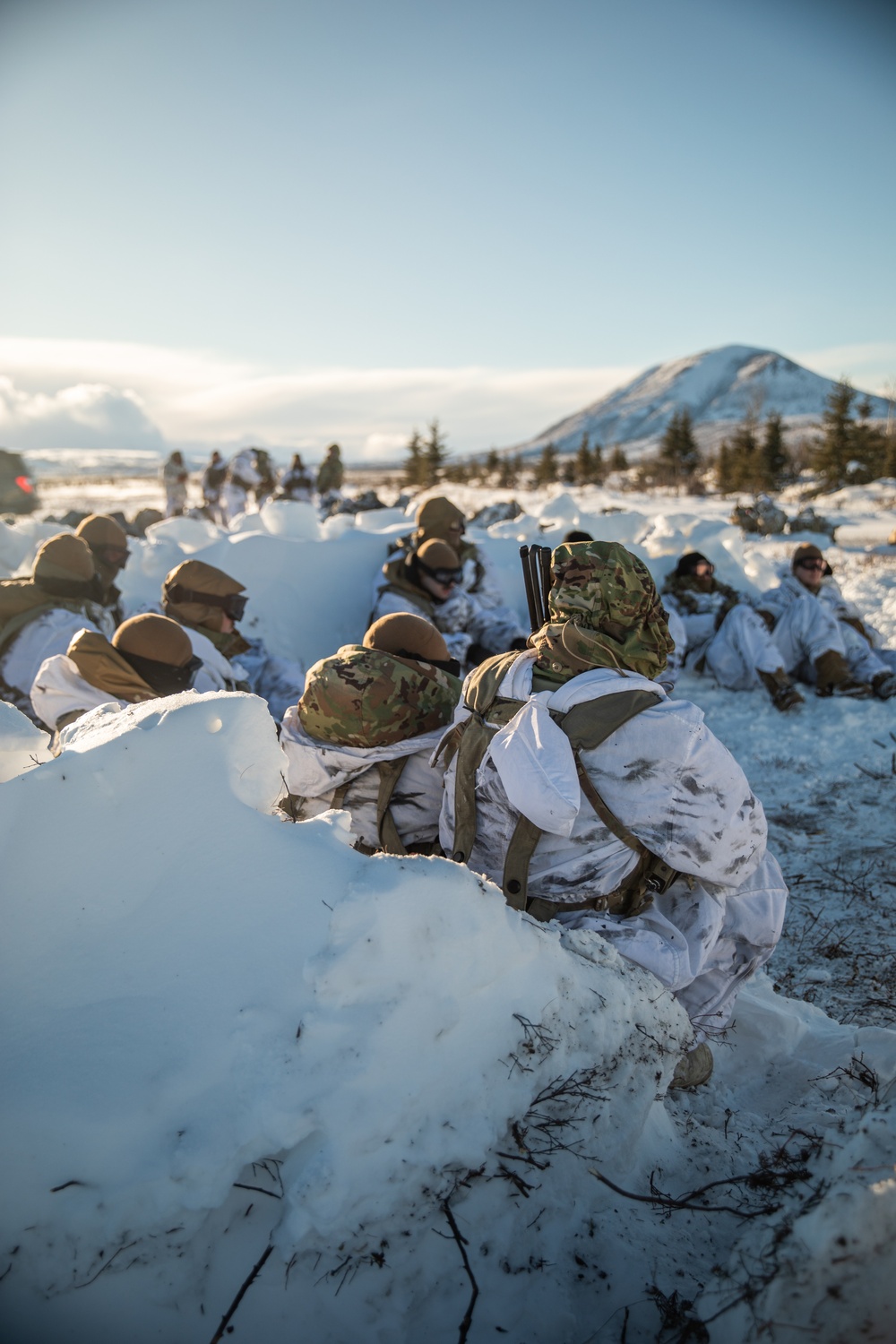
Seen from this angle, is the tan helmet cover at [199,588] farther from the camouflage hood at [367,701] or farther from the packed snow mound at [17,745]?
the packed snow mound at [17,745]

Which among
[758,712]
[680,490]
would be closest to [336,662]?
[758,712]

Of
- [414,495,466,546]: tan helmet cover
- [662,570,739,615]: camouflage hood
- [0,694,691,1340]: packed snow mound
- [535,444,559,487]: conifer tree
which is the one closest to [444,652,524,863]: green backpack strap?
[0,694,691,1340]: packed snow mound

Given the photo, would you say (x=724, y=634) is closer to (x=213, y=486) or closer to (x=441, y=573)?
Answer: (x=441, y=573)

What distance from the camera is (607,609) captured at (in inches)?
85.6

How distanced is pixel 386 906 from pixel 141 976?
1.46 ft

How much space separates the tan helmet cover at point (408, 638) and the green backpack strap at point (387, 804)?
40 centimetres

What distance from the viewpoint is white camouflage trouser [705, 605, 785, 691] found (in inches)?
231

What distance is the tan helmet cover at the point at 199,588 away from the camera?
427cm

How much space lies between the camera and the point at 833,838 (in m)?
3.79

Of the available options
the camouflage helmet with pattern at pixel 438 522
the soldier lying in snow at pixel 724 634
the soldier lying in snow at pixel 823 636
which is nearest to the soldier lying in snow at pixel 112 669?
the camouflage helmet with pattern at pixel 438 522

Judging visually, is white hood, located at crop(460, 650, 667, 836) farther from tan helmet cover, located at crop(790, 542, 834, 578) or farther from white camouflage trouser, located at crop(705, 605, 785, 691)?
tan helmet cover, located at crop(790, 542, 834, 578)

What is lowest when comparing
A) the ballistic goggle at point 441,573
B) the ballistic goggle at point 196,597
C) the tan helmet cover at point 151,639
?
the ballistic goggle at point 441,573

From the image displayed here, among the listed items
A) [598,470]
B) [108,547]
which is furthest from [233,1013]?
[598,470]

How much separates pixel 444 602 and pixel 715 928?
12.4 ft
